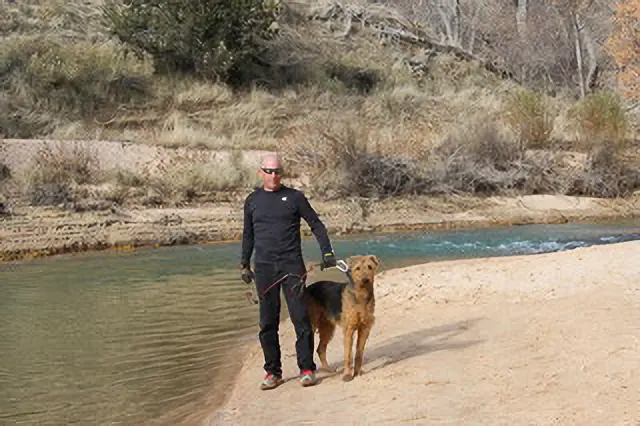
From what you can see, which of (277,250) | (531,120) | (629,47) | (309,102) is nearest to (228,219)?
(531,120)

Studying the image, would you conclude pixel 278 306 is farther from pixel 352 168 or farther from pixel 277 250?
pixel 352 168

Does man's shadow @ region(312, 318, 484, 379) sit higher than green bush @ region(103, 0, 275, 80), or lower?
lower

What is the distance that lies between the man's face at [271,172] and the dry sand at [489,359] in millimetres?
1764

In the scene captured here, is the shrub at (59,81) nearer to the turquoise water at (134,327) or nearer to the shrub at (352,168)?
the shrub at (352,168)

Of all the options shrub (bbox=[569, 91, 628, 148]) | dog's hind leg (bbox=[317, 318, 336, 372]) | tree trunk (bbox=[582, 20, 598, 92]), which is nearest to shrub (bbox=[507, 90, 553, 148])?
shrub (bbox=[569, 91, 628, 148])

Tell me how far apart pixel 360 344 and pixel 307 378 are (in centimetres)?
54

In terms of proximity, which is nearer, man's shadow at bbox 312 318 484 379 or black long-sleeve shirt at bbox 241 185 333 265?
black long-sleeve shirt at bbox 241 185 333 265

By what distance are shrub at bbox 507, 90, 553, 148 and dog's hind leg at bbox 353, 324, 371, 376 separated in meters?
19.9

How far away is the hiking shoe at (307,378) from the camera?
23.3 feet

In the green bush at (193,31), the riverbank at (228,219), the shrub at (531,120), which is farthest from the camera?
the green bush at (193,31)

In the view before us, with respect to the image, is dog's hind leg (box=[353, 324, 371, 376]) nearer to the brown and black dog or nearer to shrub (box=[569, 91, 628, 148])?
the brown and black dog

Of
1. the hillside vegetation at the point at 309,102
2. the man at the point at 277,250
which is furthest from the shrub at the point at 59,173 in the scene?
the man at the point at 277,250

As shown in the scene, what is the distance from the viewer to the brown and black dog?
6926 millimetres

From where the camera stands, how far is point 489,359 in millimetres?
7320
